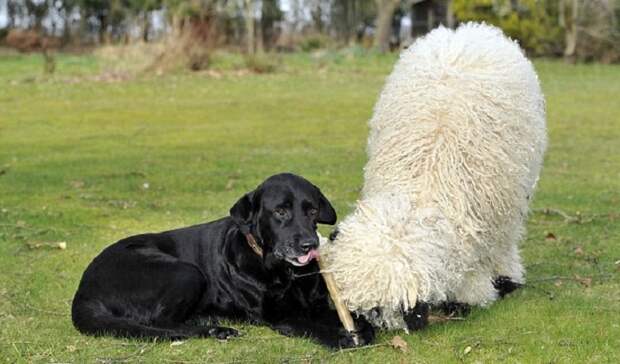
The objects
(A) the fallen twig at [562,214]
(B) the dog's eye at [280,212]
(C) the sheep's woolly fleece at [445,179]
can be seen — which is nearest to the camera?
(C) the sheep's woolly fleece at [445,179]

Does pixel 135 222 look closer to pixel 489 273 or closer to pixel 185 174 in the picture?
pixel 185 174

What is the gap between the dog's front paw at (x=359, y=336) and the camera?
528 centimetres

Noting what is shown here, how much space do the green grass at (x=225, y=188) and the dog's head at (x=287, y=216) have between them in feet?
1.84

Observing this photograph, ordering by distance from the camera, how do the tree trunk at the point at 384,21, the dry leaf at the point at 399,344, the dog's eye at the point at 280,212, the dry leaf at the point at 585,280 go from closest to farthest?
the dry leaf at the point at 399,344 → the dog's eye at the point at 280,212 → the dry leaf at the point at 585,280 → the tree trunk at the point at 384,21

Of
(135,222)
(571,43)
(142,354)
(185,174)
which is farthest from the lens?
(571,43)

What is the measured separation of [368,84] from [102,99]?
8004 millimetres

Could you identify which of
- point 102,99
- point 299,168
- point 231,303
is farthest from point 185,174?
point 102,99

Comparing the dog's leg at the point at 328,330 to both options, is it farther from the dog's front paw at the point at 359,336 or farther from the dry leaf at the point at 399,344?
the dry leaf at the point at 399,344

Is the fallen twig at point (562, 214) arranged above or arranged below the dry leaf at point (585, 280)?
below

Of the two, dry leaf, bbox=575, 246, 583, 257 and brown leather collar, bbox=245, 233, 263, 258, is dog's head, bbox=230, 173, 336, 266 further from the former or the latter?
dry leaf, bbox=575, 246, 583, 257

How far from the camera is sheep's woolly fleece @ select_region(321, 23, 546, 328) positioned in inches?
201

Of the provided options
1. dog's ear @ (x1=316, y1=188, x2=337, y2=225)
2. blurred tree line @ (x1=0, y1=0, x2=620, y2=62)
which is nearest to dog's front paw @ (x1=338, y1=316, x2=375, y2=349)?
dog's ear @ (x1=316, y1=188, x2=337, y2=225)

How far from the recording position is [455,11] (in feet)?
134

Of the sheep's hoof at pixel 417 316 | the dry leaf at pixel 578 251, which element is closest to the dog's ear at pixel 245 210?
the sheep's hoof at pixel 417 316
